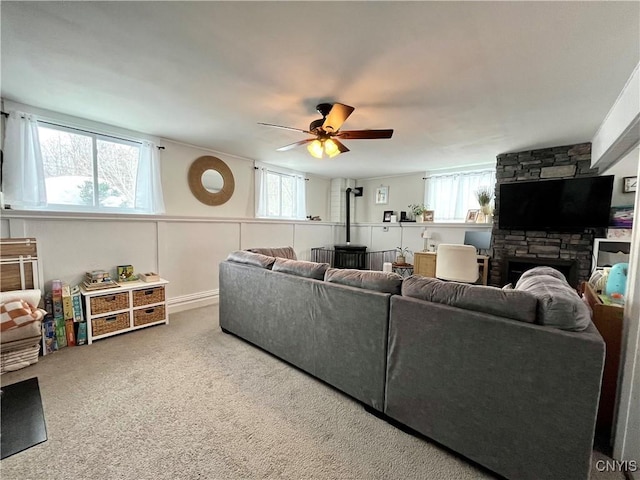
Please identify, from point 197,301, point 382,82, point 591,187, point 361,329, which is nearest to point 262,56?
point 382,82

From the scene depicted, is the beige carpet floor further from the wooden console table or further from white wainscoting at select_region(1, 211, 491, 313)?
the wooden console table

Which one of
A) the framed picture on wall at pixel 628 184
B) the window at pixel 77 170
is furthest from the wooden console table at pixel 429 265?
the window at pixel 77 170

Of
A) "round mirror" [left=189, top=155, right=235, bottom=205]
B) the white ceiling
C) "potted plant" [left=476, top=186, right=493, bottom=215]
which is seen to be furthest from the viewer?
"potted plant" [left=476, top=186, right=493, bottom=215]

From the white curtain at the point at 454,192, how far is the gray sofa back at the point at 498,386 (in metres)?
4.18

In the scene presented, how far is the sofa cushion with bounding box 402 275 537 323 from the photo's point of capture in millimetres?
1277

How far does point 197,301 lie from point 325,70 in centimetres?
350

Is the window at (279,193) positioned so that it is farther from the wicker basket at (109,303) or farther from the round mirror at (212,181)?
the wicker basket at (109,303)

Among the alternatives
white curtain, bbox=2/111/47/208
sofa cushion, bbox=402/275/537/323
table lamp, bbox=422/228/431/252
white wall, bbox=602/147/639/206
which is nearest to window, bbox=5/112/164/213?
white curtain, bbox=2/111/47/208

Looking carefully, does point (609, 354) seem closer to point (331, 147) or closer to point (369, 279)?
point (369, 279)

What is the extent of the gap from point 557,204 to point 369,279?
372cm

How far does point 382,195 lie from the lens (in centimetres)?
619

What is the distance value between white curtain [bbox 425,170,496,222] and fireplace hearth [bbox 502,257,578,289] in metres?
1.19

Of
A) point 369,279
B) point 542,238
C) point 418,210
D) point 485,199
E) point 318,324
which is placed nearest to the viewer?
point 369,279

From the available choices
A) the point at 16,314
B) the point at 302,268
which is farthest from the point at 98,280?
the point at 302,268
